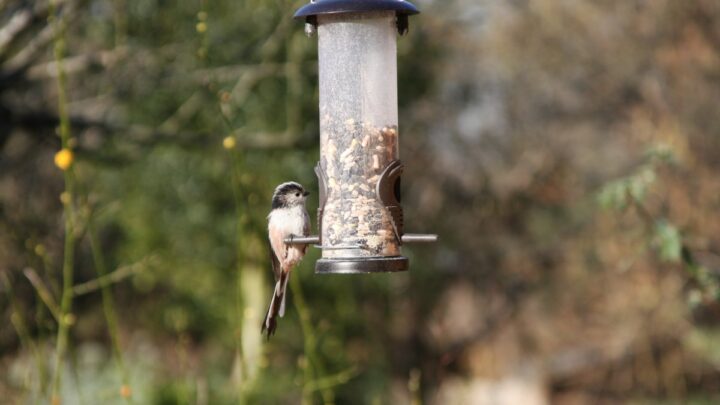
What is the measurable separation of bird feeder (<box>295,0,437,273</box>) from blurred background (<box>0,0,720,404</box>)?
3717 millimetres

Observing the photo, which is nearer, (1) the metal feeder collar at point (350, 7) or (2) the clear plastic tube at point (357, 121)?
(1) the metal feeder collar at point (350, 7)

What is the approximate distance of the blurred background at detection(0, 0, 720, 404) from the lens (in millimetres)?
8562

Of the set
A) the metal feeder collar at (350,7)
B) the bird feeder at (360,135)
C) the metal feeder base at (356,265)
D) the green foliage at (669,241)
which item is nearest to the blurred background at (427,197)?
the green foliage at (669,241)

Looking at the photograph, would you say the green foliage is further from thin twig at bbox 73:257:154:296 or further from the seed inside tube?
thin twig at bbox 73:257:154:296

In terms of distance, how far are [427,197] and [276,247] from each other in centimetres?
856

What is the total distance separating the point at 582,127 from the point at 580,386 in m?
3.54

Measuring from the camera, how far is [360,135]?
159 inches

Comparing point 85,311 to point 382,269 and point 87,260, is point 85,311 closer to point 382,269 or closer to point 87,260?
point 87,260

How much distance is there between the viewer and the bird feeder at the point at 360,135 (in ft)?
13.1

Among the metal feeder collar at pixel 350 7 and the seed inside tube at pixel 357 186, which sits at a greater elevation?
the metal feeder collar at pixel 350 7

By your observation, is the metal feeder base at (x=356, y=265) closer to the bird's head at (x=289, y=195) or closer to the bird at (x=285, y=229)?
the bird at (x=285, y=229)

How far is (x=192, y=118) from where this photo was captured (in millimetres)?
8703

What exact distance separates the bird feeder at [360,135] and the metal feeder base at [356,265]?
13 cm

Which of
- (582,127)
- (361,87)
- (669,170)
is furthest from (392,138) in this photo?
(582,127)
